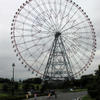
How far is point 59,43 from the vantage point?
1768 inches

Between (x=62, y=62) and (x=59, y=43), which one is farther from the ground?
(x=59, y=43)

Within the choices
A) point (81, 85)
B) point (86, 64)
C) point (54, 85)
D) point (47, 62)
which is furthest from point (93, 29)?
point (81, 85)

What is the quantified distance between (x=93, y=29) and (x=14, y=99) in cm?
1925

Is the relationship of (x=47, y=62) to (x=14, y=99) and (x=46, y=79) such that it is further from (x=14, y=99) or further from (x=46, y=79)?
(x=14, y=99)

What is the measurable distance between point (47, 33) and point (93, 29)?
8043 mm

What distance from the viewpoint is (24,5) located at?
4259cm

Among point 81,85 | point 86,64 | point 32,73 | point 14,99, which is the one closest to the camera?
point 14,99

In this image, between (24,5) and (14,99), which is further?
(24,5)

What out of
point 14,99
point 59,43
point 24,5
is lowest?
point 14,99

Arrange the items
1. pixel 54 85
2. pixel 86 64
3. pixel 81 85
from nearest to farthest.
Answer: pixel 86 64 → pixel 54 85 → pixel 81 85

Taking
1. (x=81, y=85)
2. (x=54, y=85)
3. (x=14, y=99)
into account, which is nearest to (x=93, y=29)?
(x=54, y=85)

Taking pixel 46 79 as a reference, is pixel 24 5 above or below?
above

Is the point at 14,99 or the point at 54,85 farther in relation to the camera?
the point at 54,85

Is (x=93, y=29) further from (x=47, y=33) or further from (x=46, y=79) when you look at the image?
(x=46, y=79)
